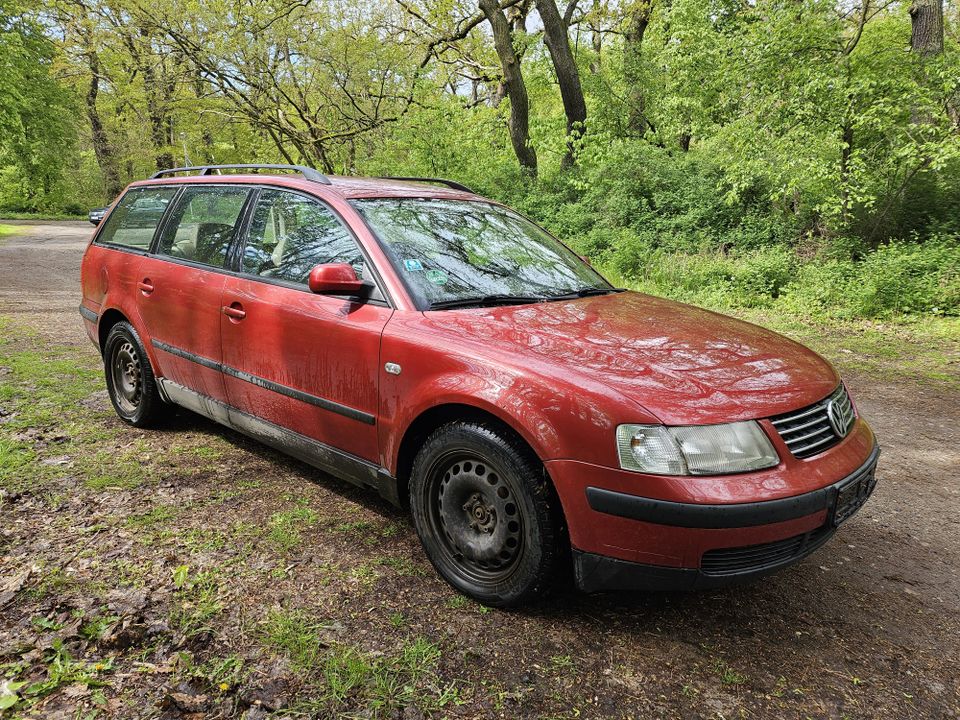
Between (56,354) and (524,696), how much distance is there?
20.7ft

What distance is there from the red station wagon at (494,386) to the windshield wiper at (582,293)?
45 mm

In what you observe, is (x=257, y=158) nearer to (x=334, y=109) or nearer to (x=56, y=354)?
(x=334, y=109)

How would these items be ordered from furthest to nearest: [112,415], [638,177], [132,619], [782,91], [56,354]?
1. [638,177]
2. [782,91]
3. [56,354]
4. [112,415]
5. [132,619]

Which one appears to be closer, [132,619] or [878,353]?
[132,619]

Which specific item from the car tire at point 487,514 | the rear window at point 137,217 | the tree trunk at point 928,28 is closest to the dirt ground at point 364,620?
the car tire at point 487,514

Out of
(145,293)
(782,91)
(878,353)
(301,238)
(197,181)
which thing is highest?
(782,91)

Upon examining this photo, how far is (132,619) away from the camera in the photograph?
2.48 metres

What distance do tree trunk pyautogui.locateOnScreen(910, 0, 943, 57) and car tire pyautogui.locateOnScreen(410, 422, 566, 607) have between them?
33.5 feet

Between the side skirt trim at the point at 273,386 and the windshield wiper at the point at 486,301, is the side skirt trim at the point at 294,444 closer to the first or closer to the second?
the side skirt trim at the point at 273,386

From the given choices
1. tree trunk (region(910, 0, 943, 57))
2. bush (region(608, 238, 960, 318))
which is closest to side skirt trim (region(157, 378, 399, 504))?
bush (region(608, 238, 960, 318))

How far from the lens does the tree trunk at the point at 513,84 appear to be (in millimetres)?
14961

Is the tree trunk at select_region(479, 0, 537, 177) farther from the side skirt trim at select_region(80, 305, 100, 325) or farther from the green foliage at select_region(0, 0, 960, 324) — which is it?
the side skirt trim at select_region(80, 305, 100, 325)

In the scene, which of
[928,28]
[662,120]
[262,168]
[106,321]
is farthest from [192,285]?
[662,120]

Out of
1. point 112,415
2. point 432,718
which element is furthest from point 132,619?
point 112,415
